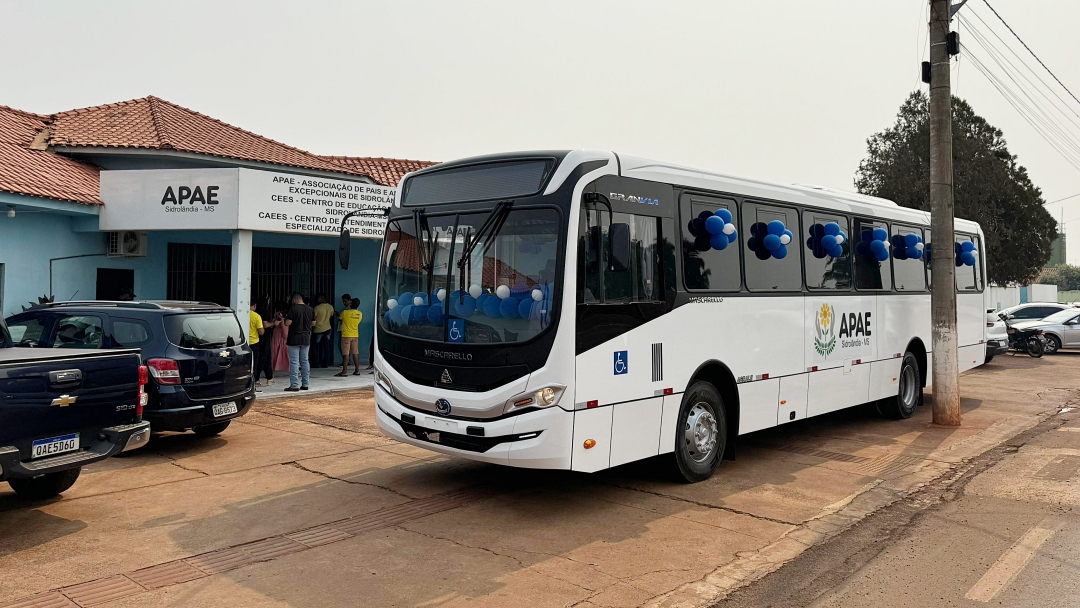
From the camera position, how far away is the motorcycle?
24047 millimetres

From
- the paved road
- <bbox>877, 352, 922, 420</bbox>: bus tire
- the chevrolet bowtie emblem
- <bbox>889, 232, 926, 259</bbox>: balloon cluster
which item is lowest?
the paved road

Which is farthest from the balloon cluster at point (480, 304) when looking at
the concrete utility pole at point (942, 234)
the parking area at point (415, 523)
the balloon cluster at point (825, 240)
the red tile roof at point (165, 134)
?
the red tile roof at point (165, 134)

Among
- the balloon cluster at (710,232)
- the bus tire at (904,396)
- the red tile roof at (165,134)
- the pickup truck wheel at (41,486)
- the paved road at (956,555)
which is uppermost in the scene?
the red tile roof at (165,134)

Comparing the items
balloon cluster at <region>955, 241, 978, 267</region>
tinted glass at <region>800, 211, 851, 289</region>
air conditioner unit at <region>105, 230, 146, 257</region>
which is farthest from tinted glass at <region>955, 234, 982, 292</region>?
Result: air conditioner unit at <region>105, 230, 146, 257</region>

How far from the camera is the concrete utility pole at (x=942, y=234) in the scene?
11.4 metres

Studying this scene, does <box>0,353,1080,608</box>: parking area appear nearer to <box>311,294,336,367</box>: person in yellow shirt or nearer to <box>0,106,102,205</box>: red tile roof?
<box>311,294,336,367</box>: person in yellow shirt

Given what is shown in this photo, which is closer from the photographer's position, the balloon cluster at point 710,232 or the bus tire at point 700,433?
the bus tire at point 700,433

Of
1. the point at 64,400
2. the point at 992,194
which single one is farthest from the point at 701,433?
the point at 992,194

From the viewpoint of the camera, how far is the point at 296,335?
14.6m

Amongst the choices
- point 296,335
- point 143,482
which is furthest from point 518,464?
point 296,335

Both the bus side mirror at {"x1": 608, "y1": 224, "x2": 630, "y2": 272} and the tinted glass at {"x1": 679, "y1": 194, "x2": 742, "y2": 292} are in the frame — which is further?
the tinted glass at {"x1": 679, "y1": 194, "x2": 742, "y2": 292}

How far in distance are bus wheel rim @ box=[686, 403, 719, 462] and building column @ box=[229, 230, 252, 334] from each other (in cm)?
959

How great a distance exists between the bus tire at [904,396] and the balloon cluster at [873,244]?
1.85 m

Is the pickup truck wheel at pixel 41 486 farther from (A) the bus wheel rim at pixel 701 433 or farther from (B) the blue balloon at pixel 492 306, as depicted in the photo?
(A) the bus wheel rim at pixel 701 433
